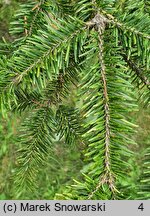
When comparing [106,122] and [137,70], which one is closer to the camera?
[106,122]

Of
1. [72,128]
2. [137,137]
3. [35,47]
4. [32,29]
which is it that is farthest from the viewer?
[137,137]

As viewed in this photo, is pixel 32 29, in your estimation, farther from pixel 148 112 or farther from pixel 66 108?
pixel 148 112

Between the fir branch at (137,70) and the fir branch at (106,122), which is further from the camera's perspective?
the fir branch at (137,70)

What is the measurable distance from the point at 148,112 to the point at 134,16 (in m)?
1.94

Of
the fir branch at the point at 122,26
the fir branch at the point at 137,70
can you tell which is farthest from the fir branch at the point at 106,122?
the fir branch at the point at 137,70

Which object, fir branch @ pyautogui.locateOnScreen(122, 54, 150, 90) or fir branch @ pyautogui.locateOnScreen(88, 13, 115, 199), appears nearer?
fir branch @ pyautogui.locateOnScreen(88, 13, 115, 199)

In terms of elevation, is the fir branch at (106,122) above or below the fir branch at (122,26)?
below

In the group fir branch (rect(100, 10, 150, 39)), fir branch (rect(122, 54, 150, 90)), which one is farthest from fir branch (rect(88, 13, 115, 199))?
fir branch (rect(122, 54, 150, 90))

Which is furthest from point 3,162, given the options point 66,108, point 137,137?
point 66,108

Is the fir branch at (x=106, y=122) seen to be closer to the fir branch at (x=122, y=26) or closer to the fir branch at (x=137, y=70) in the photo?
the fir branch at (x=122, y=26)

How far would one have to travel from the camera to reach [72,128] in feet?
3.54

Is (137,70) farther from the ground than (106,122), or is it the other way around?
(137,70)

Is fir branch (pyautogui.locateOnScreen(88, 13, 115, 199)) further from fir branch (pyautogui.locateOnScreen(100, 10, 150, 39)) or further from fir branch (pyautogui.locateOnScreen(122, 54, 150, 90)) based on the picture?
fir branch (pyautogui.locateOnScreen(122, 54, 150, 90))

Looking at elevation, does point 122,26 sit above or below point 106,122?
above
